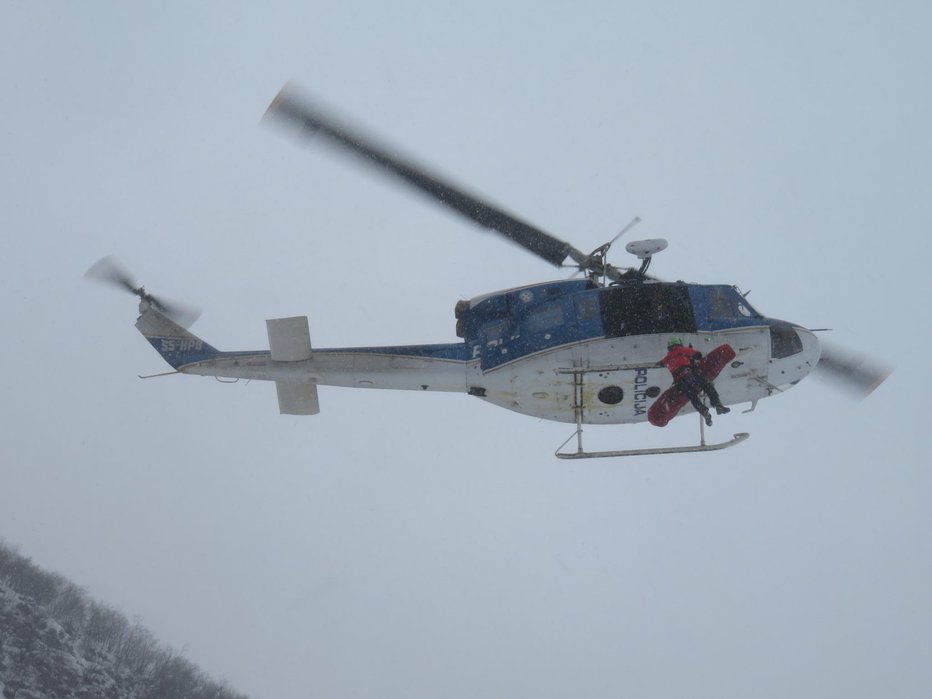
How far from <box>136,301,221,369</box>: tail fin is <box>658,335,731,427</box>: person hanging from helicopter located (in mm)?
8509

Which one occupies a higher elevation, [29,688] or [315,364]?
[315,364]

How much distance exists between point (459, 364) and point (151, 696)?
126 feet

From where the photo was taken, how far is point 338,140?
30.5 feet

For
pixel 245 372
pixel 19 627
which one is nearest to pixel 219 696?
pixel 19 627

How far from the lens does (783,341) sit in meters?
10.7

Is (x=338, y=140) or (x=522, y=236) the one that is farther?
(x=522, y=236)

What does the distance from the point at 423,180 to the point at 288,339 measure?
4.06 meters

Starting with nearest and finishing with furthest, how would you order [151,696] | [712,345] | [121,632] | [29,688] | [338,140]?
[338,140], [712,345], [29,688], [151,696], [121,632]

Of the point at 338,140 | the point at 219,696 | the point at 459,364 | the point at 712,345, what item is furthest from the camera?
the point at 219,696

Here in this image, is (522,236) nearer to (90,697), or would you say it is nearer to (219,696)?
(90,697)

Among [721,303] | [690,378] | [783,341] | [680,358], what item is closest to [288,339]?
[680,358]

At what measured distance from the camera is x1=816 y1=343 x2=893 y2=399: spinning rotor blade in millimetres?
11789

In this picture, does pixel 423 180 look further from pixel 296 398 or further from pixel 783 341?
pixel 783 341

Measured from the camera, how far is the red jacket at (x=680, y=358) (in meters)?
9.28
